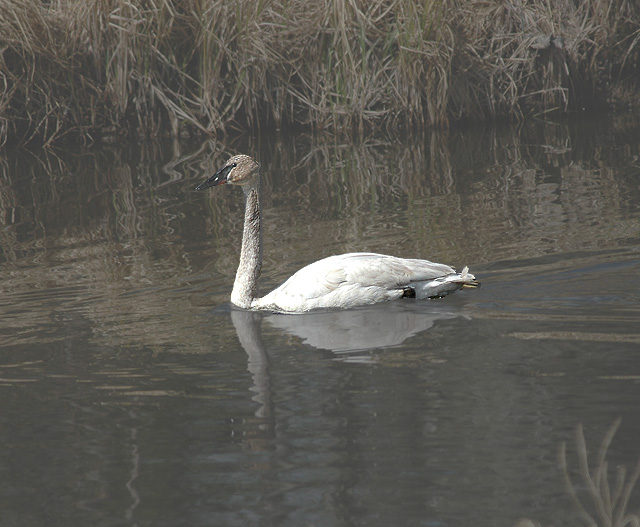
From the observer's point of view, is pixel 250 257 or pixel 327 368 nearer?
pixel 327 368

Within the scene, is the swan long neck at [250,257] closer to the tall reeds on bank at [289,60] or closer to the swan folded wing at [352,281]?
the swan folded wing at [352,281]

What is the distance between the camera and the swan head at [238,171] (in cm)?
778

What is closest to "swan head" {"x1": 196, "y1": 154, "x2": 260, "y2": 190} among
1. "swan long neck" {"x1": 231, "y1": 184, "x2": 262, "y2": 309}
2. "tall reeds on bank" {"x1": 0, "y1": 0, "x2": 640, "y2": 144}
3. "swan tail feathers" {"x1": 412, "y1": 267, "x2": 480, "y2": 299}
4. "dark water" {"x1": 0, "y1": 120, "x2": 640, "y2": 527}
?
"swan long neck" {"x1": 231, "y1": 184, "x2": 262, "y2": 309}

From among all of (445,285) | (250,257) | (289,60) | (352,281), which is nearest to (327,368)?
(352,281)

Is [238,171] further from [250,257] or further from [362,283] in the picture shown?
[362,283]

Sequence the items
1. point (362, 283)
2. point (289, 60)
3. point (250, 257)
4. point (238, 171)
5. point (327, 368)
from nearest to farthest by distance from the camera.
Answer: point (327, 368)
point (362, 283)
point (250, 257)
point (238, 171)
point (289, 60)

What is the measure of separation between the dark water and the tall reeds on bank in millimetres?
3834

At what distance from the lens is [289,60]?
15.5m

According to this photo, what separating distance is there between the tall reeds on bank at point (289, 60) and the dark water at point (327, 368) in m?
3.83

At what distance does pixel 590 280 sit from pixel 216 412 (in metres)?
3.21

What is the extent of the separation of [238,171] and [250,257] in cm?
68

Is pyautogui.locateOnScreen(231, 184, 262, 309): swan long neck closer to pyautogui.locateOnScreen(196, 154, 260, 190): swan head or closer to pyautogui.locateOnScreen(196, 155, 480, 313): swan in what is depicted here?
pyautogui.locateOnScreen(196, 154, 260, 190): swan head

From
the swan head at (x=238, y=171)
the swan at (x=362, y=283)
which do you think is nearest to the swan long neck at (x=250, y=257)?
the swan head at (x=238, y=171)

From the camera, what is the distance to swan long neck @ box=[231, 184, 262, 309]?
749 centimetres
